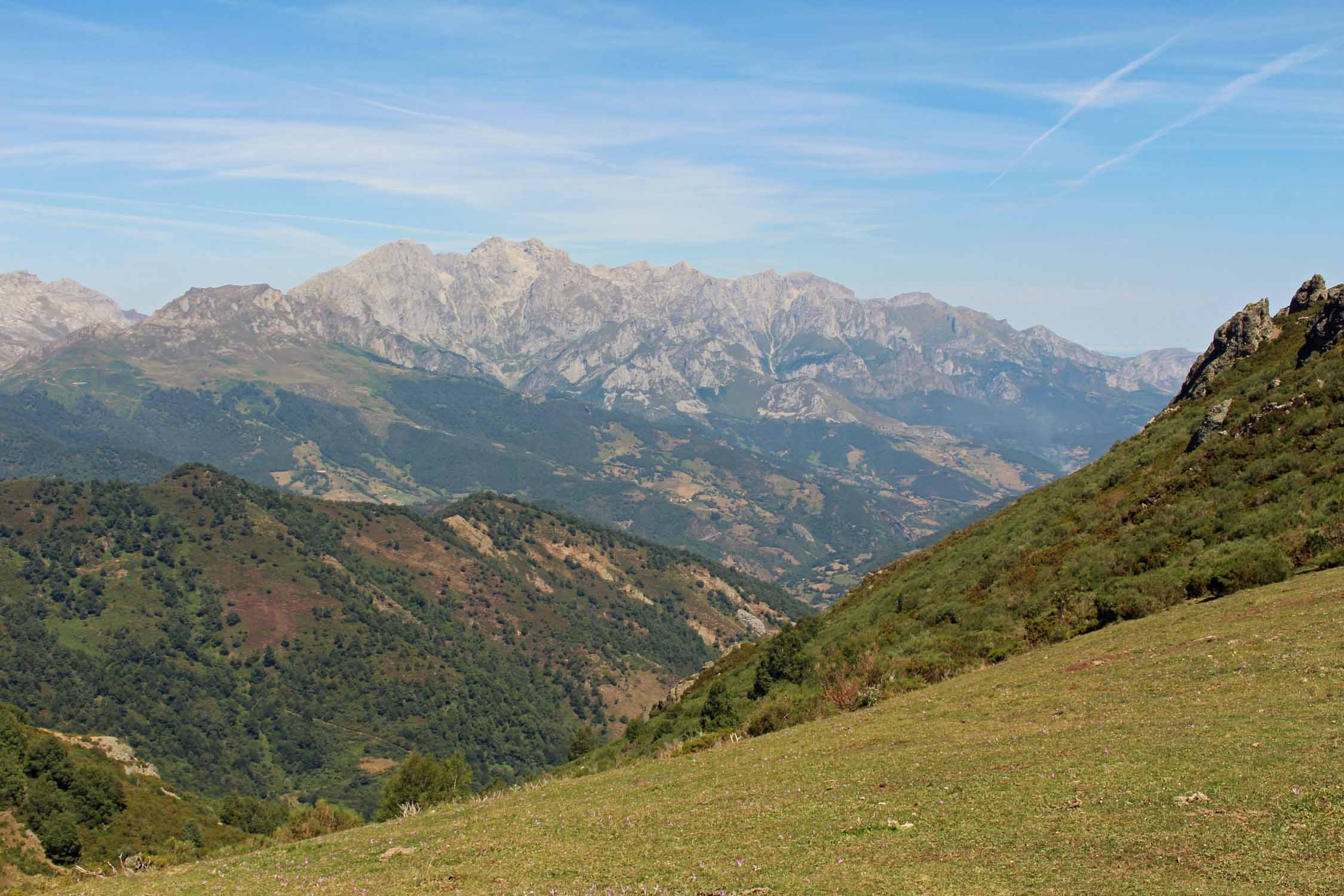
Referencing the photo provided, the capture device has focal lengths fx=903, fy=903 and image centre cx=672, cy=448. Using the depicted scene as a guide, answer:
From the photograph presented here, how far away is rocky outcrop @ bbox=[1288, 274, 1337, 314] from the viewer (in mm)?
81688

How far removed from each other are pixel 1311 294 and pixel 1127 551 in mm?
49677

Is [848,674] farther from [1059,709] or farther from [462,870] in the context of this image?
[462,870]

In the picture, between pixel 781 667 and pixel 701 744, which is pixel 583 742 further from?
pixel 701 744

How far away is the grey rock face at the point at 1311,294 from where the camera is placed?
268 feet

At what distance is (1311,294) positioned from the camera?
82312 mm

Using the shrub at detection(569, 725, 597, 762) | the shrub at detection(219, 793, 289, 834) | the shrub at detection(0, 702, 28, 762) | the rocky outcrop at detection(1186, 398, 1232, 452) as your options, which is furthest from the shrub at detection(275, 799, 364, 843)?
the rocky outcrop at detection(1186, 398, 1232, 452)

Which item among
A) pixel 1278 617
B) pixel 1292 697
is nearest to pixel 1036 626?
pixel 1278 617

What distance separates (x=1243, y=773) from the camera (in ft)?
67.9

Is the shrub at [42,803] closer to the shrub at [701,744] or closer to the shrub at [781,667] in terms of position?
the shrub at [701,744]

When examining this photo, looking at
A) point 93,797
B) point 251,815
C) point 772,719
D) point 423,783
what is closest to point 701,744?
point 772,719

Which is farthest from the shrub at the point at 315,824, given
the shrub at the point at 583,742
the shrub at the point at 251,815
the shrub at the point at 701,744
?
the shrub at the point at 583,742

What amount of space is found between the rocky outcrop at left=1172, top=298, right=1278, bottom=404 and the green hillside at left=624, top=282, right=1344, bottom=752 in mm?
1315

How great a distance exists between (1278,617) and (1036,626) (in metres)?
14.6

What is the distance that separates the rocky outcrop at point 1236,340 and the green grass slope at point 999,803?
4883 cm
